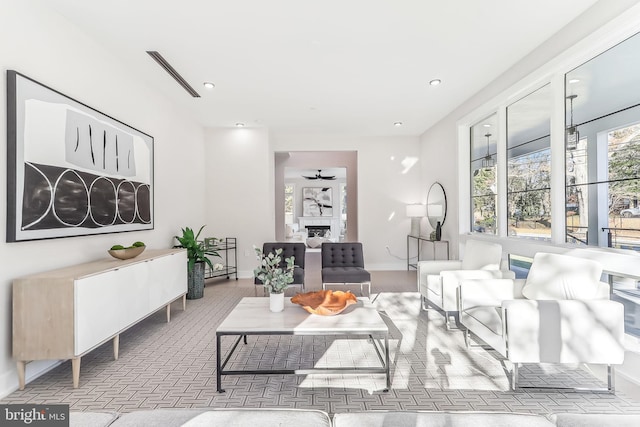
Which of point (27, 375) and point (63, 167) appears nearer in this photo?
point (27, 375)

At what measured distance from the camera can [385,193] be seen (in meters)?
7.39

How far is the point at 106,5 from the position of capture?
273 centimetres

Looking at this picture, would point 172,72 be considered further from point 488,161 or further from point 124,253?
point 488,161

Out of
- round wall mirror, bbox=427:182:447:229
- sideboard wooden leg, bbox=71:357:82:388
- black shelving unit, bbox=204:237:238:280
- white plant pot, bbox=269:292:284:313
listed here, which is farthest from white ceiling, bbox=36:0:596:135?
sideboard wooden leg, bbox=71:357:82:388

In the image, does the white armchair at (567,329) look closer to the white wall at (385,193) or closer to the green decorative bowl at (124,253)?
the green decorative bowl at (124,253)

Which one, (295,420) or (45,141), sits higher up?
(45,141)

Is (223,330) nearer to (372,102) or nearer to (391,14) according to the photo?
(391,14)

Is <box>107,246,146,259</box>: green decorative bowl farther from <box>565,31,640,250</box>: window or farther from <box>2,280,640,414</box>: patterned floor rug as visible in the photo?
<box>565,31,640,250</box>: window

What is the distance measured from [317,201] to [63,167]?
10.5 metres

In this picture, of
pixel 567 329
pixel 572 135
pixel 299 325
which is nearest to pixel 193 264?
pixel 299 325

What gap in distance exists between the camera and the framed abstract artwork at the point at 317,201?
1312cm

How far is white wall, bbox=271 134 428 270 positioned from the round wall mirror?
658 millimetres

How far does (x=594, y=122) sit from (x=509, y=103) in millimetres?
1378

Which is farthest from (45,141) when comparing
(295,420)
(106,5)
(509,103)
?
(509,103)
